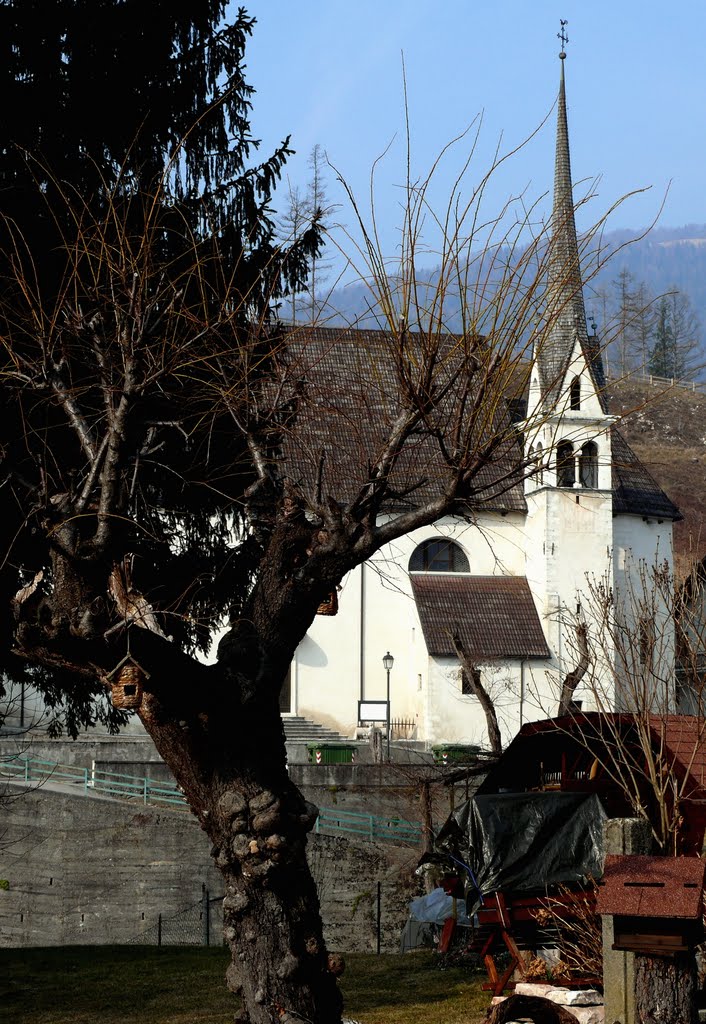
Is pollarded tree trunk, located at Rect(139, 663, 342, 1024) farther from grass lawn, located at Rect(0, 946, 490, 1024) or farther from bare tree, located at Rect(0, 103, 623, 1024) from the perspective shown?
grass lawn, located at Rect(0, 946, 490, 1024)

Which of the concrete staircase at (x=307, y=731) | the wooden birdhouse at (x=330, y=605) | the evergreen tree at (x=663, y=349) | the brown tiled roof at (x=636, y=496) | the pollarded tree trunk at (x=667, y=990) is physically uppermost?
the evergreen tree at (x=663, y=349)

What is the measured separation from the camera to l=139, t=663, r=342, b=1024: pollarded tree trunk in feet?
A: 29.8

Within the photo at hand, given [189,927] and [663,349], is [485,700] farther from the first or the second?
[663,349]

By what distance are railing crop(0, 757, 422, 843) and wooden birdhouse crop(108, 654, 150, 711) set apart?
19.5m

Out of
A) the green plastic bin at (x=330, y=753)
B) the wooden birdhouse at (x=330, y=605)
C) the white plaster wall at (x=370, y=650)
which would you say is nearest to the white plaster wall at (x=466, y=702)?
the white plaster wall at (x=370, y=650)

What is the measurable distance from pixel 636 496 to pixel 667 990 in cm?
3640

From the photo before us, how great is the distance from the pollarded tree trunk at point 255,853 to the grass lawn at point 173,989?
15.2 feet

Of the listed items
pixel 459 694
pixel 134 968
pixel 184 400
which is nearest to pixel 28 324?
pixel 184 400

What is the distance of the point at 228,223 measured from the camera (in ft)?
46.8

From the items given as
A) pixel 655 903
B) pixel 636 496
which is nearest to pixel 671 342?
pixel 636 496

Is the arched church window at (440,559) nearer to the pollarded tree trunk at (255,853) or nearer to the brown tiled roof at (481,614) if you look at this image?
the brown tiled roof at (481,614)

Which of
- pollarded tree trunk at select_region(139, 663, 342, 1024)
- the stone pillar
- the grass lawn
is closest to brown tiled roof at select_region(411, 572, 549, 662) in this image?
the grass lawn

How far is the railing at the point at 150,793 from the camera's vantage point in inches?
1121

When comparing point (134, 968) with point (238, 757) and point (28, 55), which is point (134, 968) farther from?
point (28, 55)
